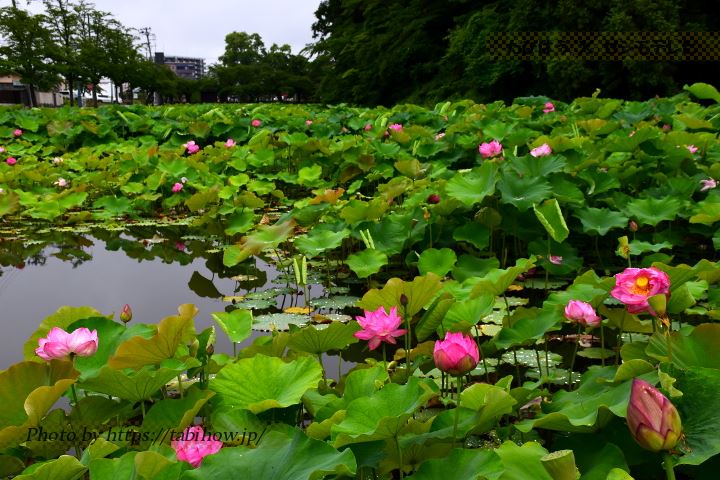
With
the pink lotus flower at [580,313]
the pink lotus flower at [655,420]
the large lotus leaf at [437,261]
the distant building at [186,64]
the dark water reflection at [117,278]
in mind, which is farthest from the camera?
the distant building at [186,64]

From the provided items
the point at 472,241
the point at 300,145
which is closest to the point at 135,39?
the point at 300,145

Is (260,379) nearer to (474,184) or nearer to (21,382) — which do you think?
(21,382)

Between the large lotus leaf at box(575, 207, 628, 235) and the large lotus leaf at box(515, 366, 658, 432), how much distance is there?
3.59ft

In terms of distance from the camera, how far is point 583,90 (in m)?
7.19

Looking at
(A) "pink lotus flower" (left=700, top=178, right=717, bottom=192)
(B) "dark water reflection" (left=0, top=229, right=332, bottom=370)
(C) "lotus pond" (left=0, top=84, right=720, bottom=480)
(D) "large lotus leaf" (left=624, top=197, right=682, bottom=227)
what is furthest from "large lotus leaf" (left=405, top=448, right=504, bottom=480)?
(A) "pink lotus flower" (left=700, top=178, right=717, bottom=192)

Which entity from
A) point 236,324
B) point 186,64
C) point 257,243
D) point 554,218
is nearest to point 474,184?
point 554,218

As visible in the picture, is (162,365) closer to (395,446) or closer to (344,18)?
(395,446)

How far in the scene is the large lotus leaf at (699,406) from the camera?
0.61 meters

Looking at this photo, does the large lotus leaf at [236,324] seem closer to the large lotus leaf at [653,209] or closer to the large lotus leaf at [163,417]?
the large lotus leaf at [163,417]

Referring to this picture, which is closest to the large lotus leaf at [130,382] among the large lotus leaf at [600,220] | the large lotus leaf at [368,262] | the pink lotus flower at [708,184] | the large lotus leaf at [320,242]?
the large lotus leaf at [368,262]

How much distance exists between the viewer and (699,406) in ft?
2.10

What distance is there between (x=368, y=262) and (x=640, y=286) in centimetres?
95

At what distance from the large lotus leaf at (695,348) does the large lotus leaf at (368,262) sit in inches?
38.0

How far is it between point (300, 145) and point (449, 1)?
7431 mm
